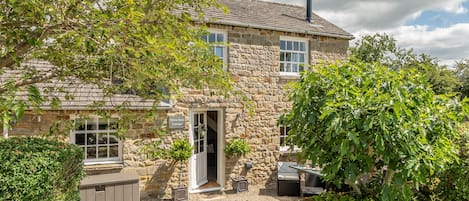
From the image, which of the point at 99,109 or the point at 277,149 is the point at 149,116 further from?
the point at 277,149

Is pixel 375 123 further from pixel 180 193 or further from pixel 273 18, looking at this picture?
pixel 273 18

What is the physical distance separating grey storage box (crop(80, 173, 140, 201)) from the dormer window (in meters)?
6.77

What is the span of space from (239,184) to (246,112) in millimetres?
2520

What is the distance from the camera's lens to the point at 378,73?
447 centimetres

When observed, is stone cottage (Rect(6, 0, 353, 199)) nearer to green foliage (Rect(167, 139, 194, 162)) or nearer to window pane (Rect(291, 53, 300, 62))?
window pane (Rect(291, 53, 300, 62))

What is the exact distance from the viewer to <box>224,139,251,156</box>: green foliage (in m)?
9.58

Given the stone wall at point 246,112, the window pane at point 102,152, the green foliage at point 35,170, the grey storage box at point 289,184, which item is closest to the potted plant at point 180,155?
the stone wall at point 246,112

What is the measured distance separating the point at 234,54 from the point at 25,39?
24.4 feet

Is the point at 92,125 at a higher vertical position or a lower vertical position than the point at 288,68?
lower

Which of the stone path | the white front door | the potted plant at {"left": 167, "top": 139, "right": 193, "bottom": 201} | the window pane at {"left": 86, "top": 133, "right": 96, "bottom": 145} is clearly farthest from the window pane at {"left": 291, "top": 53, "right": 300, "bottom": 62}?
the window pane at {"left": 86, "top": 133, "right": 96, "bottom": 145}

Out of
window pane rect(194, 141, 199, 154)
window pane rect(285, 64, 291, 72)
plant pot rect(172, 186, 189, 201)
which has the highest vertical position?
window pane rect(285, 64, 291, 72)

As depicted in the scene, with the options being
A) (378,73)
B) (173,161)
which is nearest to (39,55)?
(378,73)

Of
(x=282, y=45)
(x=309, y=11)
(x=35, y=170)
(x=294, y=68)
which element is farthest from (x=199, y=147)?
(x=309, y=11)

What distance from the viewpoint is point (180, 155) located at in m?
8.52
